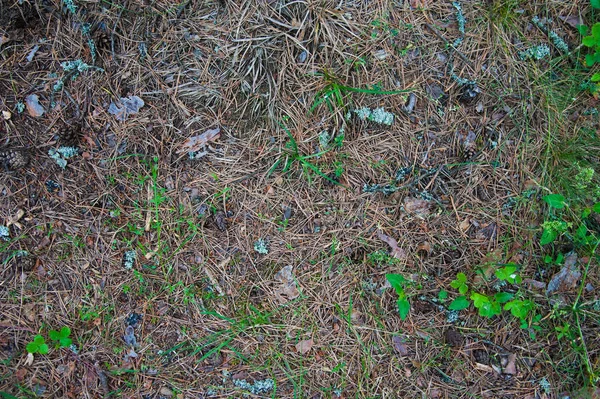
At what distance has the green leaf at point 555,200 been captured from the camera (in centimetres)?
220

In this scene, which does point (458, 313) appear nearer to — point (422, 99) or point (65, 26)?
point (422, 99)

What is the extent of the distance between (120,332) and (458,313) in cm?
182

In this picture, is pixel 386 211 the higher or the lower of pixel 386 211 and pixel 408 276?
the higher

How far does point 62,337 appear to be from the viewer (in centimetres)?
229

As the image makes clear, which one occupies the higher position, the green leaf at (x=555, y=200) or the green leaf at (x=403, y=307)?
the green leaf at (x=555, y=200)

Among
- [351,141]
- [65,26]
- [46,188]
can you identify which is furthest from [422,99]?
[46,188]

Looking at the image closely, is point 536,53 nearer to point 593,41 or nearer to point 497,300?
point 593,41

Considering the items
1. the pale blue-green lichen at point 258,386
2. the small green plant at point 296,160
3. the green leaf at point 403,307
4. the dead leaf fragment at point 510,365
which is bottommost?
the pale blue-green lichen at point 258,386

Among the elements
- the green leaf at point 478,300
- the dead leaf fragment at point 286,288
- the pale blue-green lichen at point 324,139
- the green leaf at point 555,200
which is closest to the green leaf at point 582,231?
the green leaf at point 555,200

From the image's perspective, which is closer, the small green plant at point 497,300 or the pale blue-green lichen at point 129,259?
the small green plant at point 497,300

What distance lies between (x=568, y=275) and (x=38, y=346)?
284cm

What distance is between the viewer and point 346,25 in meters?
2.23

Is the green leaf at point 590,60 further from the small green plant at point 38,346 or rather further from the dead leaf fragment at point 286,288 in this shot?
the small green plant at point 38,346

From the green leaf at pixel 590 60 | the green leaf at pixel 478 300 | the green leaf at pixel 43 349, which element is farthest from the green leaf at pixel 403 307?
the green leaf at pixel 43 349
